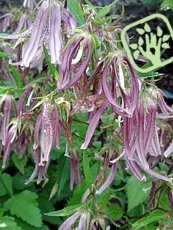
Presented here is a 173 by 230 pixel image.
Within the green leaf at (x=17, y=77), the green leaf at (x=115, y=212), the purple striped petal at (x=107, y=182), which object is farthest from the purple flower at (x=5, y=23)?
the purple striped petal at (x=107, y=182)

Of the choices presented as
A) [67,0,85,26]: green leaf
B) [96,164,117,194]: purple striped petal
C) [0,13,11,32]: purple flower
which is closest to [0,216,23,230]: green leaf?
[96,164,117,194]: purple striped petal

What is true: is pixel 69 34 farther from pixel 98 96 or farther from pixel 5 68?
pixel 5 68

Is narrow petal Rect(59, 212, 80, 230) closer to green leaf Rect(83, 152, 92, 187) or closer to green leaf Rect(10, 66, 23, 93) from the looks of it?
green leaf Rect(83, 152, 92, 187)

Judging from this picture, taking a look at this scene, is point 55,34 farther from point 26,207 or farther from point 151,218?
point 26,207

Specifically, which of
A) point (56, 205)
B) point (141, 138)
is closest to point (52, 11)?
point (141, 138)

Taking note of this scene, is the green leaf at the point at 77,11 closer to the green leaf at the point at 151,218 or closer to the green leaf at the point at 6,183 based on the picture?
the green leaf at the point at 151,218

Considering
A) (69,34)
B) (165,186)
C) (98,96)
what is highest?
(69,34)

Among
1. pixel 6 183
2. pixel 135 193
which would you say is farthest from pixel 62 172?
pixel 6 183

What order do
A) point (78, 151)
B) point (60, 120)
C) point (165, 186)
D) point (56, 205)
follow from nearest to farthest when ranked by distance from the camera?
point (60, 120) < point (165, 186) < point (78, 151) < point (56, 205)
